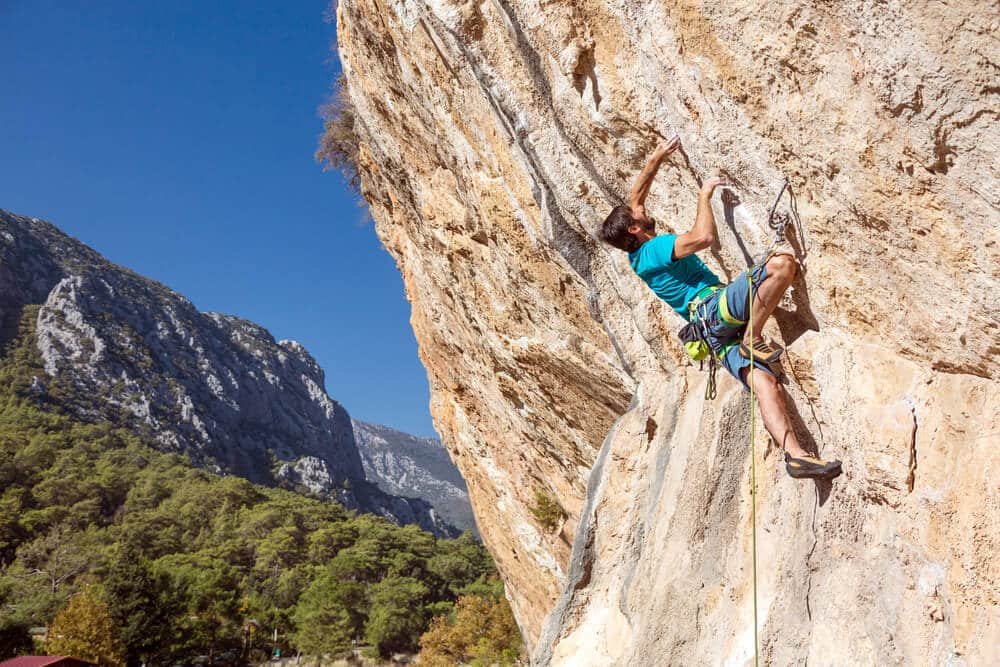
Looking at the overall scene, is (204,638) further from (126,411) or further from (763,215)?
(126,411)

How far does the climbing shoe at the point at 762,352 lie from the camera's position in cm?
383

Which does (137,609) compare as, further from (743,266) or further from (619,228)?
(743,266)

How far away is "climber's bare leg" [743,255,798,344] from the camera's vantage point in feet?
11.8

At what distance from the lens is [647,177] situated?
14.1 feet

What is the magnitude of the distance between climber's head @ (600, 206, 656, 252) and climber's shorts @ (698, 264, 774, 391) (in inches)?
25.4

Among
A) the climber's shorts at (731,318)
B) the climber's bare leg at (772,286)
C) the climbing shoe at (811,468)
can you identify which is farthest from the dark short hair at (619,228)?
the climbing shoe at (811,468)

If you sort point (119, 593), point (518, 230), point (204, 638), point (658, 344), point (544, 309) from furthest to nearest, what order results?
point (204, 638) → point (119, 593) → point (544, 309) → point (518, 230) → point (658, 344)

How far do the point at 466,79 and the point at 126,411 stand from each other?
82733 millimetres

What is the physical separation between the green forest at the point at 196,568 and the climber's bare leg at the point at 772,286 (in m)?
28.1

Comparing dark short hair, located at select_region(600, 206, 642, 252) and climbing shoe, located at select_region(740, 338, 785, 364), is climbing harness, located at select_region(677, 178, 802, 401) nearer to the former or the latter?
climbing shoe, located at select_region(740, 338, 785, 364)

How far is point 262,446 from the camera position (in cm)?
9719

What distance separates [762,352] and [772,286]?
44 centimetres

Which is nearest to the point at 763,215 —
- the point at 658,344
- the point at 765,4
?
the point at 765,4

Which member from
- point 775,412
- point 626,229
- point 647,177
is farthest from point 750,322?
point 647,177
